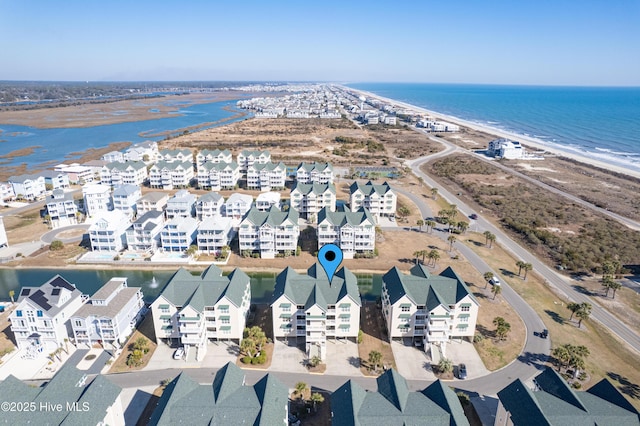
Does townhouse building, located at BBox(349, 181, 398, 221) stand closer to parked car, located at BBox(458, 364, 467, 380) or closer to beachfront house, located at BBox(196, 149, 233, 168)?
parked car, located at BBox(458, 364, 467, 380)

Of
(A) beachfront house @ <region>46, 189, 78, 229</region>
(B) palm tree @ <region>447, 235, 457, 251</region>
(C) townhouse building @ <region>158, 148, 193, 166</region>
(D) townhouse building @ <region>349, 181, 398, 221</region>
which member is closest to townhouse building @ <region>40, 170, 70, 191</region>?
(C) townhouse building @ <region>158, 148, 193, 166</region>

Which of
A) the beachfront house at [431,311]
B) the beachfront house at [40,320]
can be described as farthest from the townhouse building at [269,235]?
the beachfront house at [40,320]

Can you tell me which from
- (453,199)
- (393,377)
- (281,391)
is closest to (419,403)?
(393,377)

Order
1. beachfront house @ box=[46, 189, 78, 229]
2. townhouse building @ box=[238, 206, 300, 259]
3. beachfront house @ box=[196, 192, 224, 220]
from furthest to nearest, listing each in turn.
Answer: beachfront house @ box=[196, 192, 224, 220]
beachfront house @ box=[46, 189, 78, 229]
townhouse building @ box=[238, 206, 300, 259]

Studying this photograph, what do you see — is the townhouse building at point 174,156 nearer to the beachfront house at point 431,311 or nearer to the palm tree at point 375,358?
the beachfront house at point 431,311

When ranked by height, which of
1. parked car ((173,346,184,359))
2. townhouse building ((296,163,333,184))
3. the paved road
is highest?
townhouse building ((296,163,333,184))

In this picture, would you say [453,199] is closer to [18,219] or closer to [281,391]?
[281,391]
